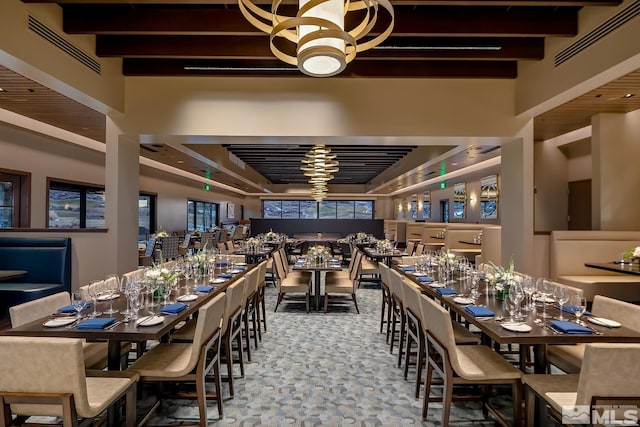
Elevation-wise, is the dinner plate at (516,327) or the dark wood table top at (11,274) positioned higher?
the dinner plate at (516,327)

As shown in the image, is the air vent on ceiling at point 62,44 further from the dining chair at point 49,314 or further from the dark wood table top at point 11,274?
the dark wood table top at point 11,274

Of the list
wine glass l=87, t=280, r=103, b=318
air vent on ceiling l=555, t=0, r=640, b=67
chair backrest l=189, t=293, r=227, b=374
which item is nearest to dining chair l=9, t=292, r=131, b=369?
wine glass l=87, t=280, r=103, b=318

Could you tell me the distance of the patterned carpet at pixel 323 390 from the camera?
277 cm

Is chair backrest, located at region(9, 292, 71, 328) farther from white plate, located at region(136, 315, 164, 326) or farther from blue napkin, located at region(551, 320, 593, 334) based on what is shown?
blue napkin, located at region(551, 320, 593, 334)

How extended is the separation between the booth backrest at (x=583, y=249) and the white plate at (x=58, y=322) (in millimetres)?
6357

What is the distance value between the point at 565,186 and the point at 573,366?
7.65 metres

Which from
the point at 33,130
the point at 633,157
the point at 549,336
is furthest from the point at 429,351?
the point at 33,130

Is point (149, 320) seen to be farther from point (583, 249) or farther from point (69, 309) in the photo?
point (583, 249)

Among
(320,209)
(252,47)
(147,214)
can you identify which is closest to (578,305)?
(252,47)

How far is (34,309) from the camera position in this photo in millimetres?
2705

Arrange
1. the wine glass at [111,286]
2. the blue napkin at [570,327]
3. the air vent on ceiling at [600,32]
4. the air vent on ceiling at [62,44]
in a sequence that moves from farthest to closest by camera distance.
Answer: the air vent on ceiling at [62,44]
the air vent on ceiling at [600,32]
the wine glass at [111,286]
the blue napkin at [570,327]

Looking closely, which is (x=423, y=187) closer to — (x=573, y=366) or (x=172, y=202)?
(x=172, y=202)

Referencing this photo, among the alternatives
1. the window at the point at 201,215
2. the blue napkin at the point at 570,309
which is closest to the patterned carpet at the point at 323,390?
the blue napkin at the point at 570,309

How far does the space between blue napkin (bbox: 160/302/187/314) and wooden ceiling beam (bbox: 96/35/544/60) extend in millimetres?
3188
